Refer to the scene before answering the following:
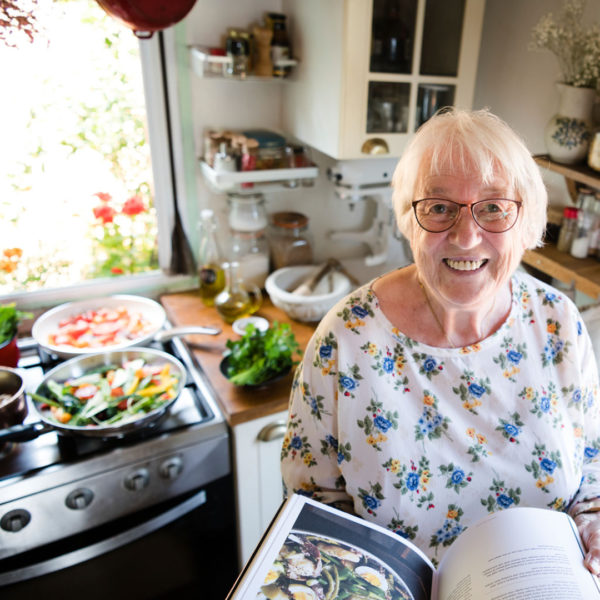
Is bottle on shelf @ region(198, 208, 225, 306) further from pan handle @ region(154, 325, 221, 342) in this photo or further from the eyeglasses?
the eyeglasses

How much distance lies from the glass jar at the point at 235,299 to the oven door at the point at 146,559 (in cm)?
51

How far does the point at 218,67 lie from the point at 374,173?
0.55 metres

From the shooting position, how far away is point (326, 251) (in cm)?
199

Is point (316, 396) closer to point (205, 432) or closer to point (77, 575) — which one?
point (205, 432)

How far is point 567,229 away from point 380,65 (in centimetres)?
67

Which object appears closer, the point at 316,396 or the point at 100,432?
the point at 316,396

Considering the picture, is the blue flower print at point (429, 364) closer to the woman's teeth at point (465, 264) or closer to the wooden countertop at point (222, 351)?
the woman's teeth at point (465, 264)

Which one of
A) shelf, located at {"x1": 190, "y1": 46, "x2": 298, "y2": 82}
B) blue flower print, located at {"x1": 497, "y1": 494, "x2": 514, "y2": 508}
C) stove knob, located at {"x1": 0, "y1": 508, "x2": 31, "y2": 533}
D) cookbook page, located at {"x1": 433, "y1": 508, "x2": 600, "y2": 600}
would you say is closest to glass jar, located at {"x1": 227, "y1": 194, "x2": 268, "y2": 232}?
shelf, located at {"x1": 190, "y1": 46, "x2": 298, "y2": 82}

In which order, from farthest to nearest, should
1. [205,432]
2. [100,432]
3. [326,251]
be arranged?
[326,251] < [205,432] < [100,432]

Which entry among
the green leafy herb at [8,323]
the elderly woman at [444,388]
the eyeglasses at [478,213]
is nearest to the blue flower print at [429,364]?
the elderly woman at [444,388]

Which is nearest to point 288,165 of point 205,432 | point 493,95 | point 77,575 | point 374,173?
point 374,173

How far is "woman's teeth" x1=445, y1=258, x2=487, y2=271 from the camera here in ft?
2.65

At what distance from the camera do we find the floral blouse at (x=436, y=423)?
2.84 ft

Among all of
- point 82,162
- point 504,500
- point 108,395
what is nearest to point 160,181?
point 82,162
